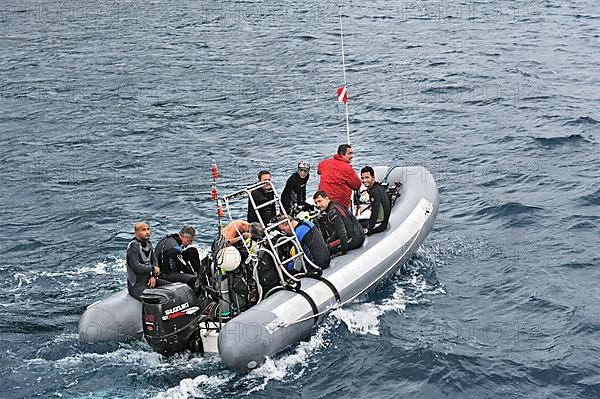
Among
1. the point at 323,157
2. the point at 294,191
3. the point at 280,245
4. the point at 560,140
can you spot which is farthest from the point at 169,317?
the point at 560,140

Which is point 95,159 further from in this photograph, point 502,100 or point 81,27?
point 81,27

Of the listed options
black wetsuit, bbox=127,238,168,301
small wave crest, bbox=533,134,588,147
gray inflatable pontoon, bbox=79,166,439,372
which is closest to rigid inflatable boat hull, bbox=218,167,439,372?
gray inflatable pontoon, bbox=79,166,439,372

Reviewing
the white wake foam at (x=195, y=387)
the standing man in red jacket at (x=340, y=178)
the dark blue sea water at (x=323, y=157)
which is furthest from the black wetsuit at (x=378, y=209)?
the white wake foam at (x=195, y=387)

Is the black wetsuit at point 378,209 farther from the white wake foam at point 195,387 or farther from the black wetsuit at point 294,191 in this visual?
the white wake foam at point 195,387

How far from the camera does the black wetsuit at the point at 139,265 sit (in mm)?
9805

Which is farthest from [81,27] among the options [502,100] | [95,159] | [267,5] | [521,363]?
[521,363]

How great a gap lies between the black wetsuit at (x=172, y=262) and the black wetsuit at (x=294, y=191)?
6.36 feet

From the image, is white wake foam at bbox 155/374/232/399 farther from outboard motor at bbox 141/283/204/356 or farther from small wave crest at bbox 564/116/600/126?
small wave crest at bbox 564/116/600/126

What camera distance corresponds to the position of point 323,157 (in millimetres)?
16984

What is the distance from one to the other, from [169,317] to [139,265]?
90cm

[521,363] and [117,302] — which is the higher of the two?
[117,302]

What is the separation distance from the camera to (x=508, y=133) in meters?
18.3

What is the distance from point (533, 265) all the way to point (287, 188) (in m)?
3.65

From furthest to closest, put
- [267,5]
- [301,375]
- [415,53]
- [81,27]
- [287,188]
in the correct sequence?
[267,5] → [81,27] → [415,53] → [287,188] → [301,375]
